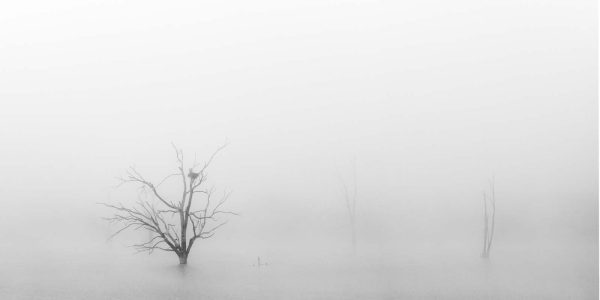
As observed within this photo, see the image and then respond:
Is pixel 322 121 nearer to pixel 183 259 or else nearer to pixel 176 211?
pixel 176 211

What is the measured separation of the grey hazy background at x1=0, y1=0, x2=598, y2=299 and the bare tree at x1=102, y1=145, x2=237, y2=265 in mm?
96

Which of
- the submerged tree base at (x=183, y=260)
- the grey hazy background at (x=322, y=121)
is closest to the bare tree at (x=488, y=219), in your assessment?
the grey hazy background at (x=322, y=121)

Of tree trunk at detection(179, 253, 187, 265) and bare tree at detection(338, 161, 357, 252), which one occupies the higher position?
bare tree at detection(338, 161, 357, 252)

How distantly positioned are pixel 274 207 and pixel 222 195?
0.43m

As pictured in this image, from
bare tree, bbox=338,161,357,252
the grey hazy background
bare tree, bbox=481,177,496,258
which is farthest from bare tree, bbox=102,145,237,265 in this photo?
bare tree, bbox=481,177,496,258

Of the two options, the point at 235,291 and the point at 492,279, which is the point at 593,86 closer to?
the point at 492,279

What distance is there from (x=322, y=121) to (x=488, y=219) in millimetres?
1553

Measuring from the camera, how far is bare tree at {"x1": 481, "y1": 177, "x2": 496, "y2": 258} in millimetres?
5059

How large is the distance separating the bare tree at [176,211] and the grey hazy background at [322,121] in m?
0.10

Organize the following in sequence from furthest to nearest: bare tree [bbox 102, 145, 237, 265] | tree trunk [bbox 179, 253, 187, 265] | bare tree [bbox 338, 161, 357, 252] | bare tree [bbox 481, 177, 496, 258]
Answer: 1. bare tree [bbox 338, 161, 357, 252]
2. bare tree [bbox 481, 177, 496, 258]
3. bare tree [bbox 102, 145, 237, 265]
4. tree trunk [bbox 179, 253, 187, 265]

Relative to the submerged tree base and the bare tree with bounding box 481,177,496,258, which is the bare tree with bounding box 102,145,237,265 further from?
the bare tree with bounding box 481,177,496,258

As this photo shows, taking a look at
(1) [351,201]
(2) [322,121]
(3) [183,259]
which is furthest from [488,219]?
(3) [183,259]

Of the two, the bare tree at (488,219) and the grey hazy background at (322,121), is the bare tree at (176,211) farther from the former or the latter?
the bare tree at (488,219)

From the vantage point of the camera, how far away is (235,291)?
15.0ft
